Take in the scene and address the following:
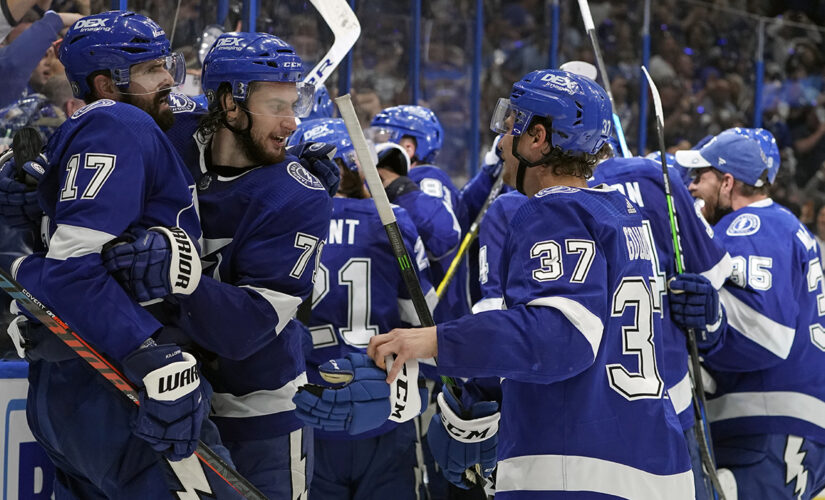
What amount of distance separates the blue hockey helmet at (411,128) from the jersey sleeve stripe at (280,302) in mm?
2387

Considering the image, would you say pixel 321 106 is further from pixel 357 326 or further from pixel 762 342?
pixel 762 342

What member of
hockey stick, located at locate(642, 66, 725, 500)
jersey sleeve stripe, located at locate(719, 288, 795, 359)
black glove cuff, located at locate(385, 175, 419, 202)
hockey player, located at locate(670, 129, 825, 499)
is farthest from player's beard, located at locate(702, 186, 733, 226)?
black glove cuff, located at locate(385, 175, 419, 202)

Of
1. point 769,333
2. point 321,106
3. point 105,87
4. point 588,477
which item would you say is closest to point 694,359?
point 769,333

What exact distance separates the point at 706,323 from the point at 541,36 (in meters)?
4.02

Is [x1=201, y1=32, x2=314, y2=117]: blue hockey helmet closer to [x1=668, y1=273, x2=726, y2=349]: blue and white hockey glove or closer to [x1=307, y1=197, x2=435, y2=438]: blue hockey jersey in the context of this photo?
[x1=307, y1=197, x2=435, y2=438]: blue hockey jersey

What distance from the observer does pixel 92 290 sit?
1840 millimetres

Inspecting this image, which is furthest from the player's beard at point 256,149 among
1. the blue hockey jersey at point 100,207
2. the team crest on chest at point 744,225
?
the team crest on chest at point 744,225

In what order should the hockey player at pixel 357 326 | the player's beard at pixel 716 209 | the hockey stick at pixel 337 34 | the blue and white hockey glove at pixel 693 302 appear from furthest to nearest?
the player's beard at pixel 716 209 → the hockey stick at pixel 337 34 → the hockey player at pixel 357 326 → the blue and white hockey glove at pixel 693 302

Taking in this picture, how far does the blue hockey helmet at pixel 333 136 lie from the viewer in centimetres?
323

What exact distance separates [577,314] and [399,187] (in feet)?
6.96

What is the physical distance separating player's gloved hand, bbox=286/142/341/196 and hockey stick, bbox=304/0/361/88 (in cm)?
97

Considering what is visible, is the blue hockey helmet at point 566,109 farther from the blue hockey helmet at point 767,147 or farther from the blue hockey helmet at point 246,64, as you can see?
Answer: the blue hockey helmet at point 767,147

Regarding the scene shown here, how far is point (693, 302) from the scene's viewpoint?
2.79 meters

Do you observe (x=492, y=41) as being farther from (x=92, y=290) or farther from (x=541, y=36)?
(x=92, y=290)
